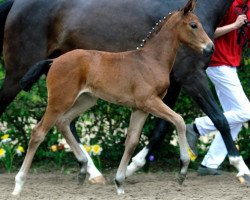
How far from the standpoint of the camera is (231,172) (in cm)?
834

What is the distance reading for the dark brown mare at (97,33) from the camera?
288 inches

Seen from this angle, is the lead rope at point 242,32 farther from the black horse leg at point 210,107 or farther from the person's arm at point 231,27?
the black horse leg at point 210,107

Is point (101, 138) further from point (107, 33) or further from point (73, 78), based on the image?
point (73, 78)

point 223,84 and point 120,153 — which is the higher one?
point 223,84

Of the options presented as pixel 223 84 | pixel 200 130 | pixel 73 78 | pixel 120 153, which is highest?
pixel 73 78

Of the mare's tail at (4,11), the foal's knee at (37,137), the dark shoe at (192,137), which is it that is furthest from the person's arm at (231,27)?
the mare's tail at (4,11)

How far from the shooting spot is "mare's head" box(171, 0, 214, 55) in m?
6.54

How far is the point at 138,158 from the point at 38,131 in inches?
58.6

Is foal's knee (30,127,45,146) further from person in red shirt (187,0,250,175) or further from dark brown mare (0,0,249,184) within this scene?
person in red shirt (187,0,250,175)

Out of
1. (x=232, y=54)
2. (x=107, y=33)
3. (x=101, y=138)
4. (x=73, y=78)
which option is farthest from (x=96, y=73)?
(x=101, y=138)

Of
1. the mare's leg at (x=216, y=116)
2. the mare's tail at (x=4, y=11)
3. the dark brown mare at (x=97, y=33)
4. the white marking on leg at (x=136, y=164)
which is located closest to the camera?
the mare's leg at (x=216, y=116)

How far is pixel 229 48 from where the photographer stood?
7582 millimetres

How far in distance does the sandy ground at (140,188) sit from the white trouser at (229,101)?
50 cm

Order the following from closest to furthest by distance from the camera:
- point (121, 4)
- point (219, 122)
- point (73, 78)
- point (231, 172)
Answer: point (73, 78), point (219, 122), point (121, 4), point (231, 172)
